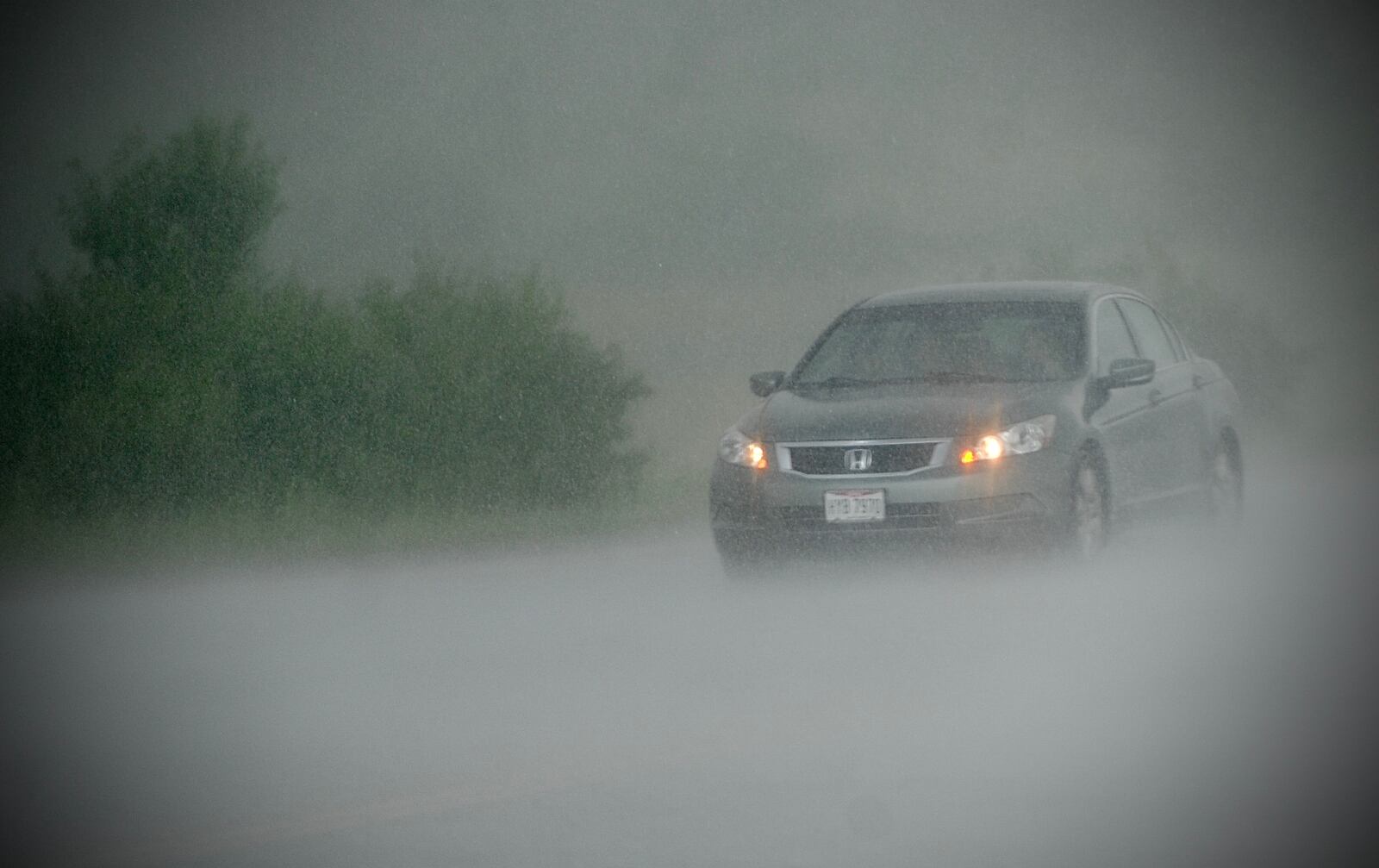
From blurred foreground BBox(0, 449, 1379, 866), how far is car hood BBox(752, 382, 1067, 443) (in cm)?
79

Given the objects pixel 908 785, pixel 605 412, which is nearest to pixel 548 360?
pixel 605 412

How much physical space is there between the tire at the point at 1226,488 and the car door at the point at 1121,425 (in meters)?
1.09

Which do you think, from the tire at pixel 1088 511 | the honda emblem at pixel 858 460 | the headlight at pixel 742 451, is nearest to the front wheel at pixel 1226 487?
the tire at pixel 1088 511

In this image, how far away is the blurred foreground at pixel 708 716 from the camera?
551cm

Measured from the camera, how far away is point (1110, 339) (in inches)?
506

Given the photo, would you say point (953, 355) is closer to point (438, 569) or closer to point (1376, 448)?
point (438, 569)

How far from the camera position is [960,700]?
755 cm

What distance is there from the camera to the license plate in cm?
1116

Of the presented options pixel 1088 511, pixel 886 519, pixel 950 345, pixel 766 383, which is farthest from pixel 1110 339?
pixel 886 519

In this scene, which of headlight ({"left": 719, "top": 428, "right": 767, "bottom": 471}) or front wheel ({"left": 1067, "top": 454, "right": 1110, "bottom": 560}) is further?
headlight ({"left": 719, "top": 428, "right": 767, "bottom": 471})

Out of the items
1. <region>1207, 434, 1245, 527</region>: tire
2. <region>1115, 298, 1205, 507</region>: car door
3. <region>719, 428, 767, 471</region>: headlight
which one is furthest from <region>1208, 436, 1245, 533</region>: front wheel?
<region>719, 428, 767, 471</region>: headlight

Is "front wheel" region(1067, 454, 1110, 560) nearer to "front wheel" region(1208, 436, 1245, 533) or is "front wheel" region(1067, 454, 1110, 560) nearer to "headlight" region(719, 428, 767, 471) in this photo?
"headlight" region(719, 428, 767, 471)

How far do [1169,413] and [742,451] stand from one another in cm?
310

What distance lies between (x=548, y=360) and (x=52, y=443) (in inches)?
198
